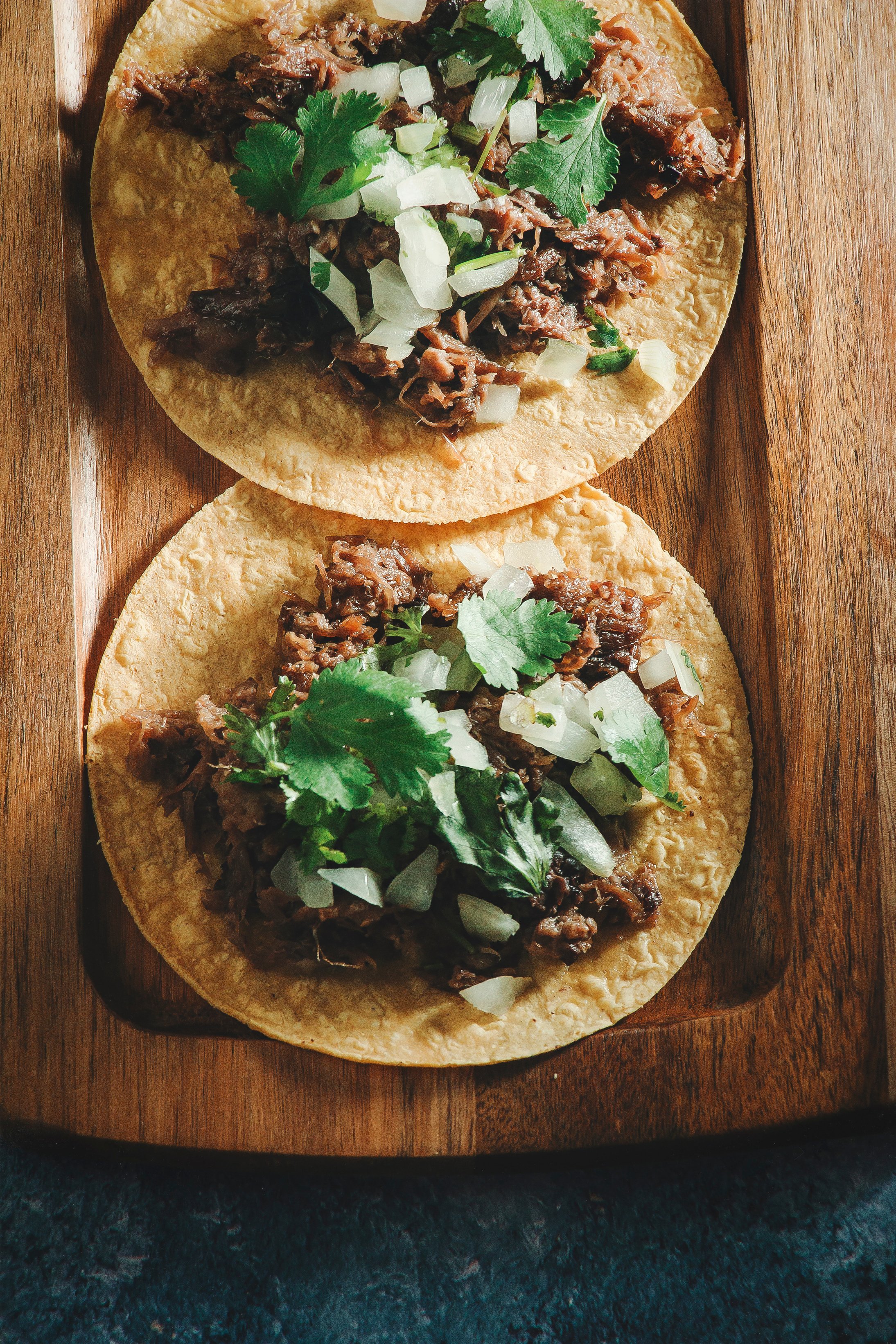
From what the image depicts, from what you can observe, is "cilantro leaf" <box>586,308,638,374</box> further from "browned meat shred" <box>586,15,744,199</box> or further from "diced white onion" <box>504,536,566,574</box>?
"diced white onion" <box>504,536,566,574</box>

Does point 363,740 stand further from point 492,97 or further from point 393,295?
point 492,97

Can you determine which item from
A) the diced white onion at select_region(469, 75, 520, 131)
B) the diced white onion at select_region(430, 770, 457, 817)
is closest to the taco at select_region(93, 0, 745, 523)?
the diced white onion at select_region(469, 75, 520, 131)

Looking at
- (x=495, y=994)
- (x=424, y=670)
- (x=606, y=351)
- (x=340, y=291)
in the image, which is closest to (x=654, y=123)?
(x=606, y=351)

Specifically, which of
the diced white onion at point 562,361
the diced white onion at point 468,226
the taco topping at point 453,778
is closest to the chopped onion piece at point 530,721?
the taco topping at point 453,778

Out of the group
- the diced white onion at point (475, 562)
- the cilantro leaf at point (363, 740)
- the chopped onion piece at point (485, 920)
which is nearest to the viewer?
the cilantro leaf at point (363, 740)

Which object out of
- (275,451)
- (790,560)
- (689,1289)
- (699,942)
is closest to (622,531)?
(790,560)

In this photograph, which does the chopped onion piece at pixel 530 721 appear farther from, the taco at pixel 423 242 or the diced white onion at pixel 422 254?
the diced white onion at pixel 422 254
